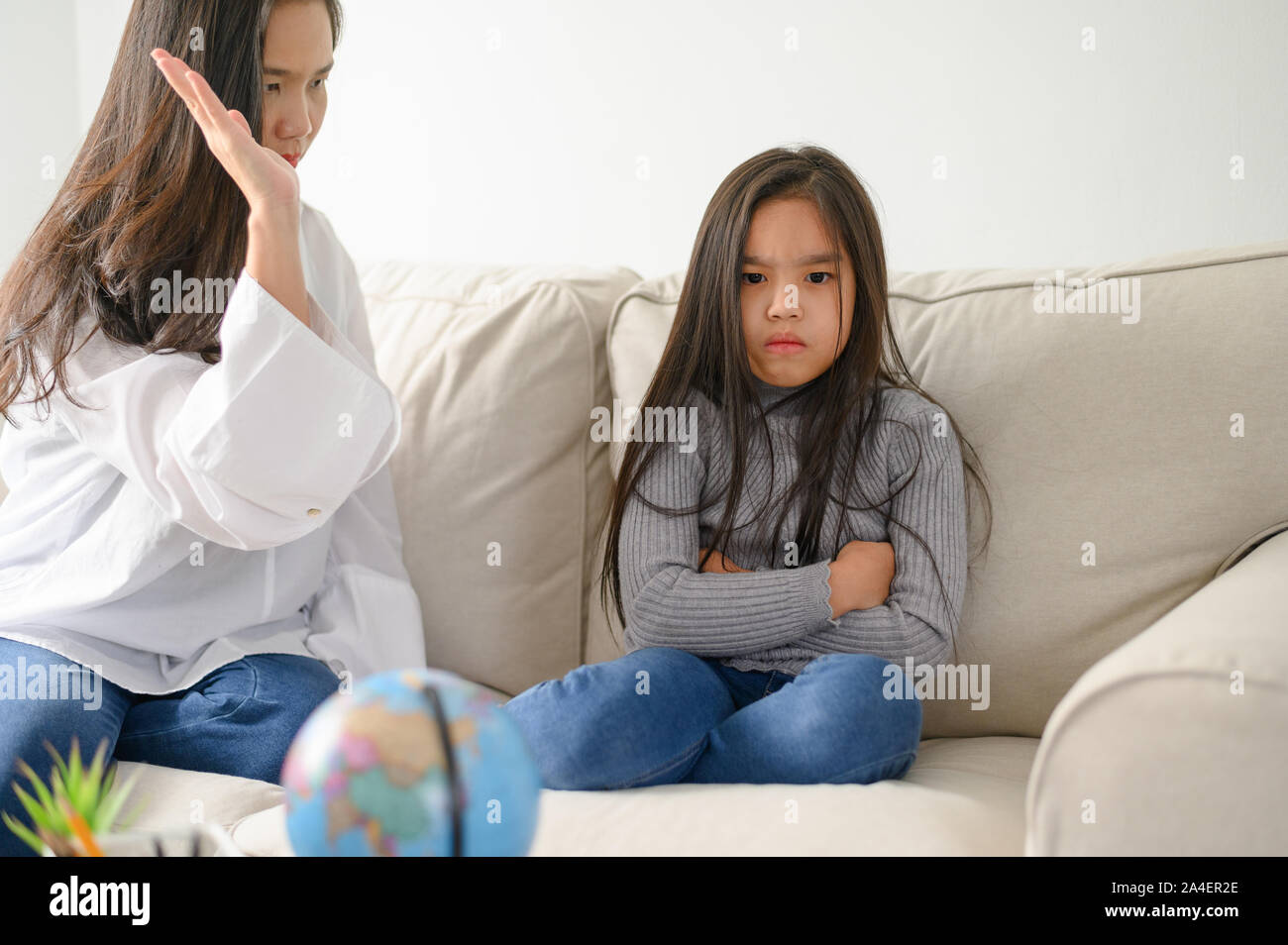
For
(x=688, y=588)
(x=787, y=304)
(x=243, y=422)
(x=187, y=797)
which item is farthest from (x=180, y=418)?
(x=787, y=304)

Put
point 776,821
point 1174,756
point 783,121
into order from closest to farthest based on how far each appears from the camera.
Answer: point 1174,756 → point 776,821 → point 783,121

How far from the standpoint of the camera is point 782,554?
1191 millimetres

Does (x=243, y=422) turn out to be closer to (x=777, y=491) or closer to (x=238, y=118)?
(x=238, y=118)

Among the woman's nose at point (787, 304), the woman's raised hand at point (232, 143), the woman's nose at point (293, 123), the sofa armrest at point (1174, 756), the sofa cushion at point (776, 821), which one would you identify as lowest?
the sofa cushion at point (776, 821)

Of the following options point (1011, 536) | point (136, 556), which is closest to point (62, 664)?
point (136, 556)

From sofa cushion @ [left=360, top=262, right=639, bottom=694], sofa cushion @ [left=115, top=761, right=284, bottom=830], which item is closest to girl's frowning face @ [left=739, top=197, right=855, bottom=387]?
sofa cushion @ [left=360, top=262, right=639, bottom=694]

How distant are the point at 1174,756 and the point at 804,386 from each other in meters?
0.66

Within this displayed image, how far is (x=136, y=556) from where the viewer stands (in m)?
1.08

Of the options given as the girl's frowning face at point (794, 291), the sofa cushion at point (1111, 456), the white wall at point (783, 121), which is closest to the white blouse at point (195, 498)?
the girl's frowning face at point (794, 291)

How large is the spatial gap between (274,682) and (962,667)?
27.6 inches

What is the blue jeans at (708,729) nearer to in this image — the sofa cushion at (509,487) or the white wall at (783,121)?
the sofa cushion at (509,487)

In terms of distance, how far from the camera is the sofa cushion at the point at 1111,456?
111cm

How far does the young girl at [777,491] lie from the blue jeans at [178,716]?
0.25m

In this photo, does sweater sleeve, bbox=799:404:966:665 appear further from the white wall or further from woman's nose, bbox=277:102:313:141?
woman's nose, bbox=277:102:313:141
